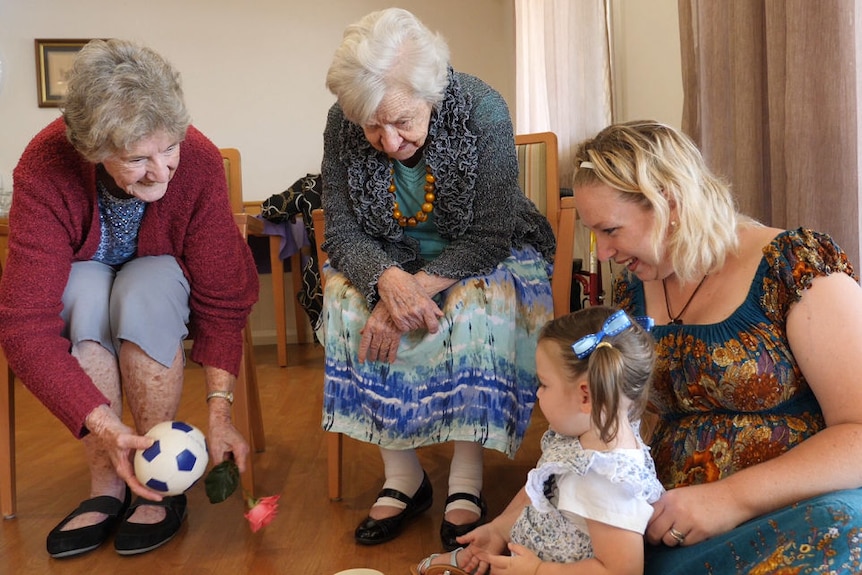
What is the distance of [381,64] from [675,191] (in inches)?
28.6

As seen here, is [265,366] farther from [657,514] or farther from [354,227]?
[657,514]

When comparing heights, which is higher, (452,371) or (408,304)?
(408,304)

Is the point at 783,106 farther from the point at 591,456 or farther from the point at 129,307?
the point at 129,307

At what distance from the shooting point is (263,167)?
483 cm

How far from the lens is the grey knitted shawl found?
1.75 meters

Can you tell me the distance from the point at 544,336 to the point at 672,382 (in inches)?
9.3

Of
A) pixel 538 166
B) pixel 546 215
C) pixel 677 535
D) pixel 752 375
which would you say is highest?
pixel 538 166

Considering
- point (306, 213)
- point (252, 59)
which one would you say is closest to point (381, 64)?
point (306, 213)

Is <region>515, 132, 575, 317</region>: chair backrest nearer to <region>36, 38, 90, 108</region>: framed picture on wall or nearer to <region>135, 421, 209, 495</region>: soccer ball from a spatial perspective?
<region>135, 421, 209, 495</region>: soccer ball

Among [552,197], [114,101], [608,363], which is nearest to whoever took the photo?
[608,363]

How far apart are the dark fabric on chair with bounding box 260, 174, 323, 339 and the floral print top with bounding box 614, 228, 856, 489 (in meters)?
2.96

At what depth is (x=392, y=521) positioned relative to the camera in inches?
68.8

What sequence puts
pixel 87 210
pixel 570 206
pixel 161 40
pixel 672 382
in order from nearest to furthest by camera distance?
1. pixel 672 382
2. pixel 87 210
3. pixel 570 206
4. pixel 161 40

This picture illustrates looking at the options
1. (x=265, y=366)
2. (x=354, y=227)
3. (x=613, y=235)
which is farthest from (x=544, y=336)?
(x=265, y=366)
